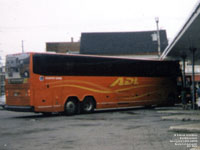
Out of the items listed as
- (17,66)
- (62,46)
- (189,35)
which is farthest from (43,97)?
(62,46)

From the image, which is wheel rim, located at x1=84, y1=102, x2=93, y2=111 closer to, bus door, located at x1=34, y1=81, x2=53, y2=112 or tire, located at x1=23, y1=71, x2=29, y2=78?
bus door, located at x1=34, y1=81, x2=53, y2=112

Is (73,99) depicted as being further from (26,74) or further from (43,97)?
(26,74)

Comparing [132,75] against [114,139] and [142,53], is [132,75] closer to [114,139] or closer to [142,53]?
[114,139]

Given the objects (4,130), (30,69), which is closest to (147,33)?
(30,69)

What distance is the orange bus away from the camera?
67.5 ft

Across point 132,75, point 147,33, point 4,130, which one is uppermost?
point 147,33

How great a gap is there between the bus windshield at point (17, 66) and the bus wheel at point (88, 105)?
14.3ft

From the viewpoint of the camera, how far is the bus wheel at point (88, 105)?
23.2m

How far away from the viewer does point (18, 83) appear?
20.8 meters

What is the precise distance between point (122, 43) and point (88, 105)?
149 ft

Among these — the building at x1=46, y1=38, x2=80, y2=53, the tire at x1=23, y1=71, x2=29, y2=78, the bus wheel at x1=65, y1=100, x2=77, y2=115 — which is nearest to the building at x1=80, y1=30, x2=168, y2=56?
the building at x1=46, y1=38, x2=80, y2=53

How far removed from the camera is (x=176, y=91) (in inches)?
1161

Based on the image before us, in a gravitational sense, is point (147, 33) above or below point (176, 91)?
above

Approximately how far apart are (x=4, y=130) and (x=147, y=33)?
186 feet
